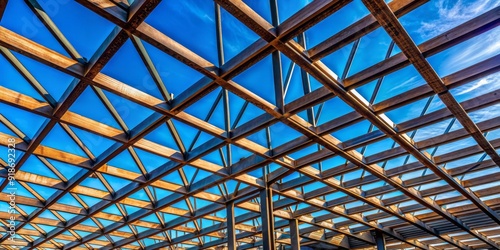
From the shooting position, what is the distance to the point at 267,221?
19.4 meters

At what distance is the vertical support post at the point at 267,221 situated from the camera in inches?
741

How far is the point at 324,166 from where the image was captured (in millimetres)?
19219

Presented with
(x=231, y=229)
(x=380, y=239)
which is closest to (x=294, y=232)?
(x=231, y=229)

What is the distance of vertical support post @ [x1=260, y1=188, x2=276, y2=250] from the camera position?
61.8 feet

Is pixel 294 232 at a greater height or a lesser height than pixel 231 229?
greater

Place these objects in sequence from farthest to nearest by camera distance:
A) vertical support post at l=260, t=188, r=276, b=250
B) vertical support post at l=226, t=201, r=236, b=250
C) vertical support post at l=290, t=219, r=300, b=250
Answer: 1. vertical support post at l=290, t=219, r=300, b=250
2. vertical support post at l=226, t=201, r=236, b=250
3. vertical support post at l=260, t=188, r=276, b=250

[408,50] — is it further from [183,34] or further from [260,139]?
[260,139]

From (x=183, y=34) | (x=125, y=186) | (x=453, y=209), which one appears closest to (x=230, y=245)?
(x=125, y=186)

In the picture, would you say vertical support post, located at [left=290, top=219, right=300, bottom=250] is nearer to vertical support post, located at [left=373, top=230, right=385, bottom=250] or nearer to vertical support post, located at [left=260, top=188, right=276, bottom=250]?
vertical support post, located at [left=260, top=188, right=276, bottom=250]

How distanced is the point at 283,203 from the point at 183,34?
15.5 metres

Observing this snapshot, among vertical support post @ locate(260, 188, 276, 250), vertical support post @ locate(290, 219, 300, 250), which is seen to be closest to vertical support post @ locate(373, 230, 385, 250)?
vertical support post @ locate(290, 219, 300, 250)

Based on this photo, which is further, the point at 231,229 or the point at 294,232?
the point at 294,232

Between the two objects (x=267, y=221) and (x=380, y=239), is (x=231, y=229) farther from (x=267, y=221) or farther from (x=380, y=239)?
(x=380, y=239)

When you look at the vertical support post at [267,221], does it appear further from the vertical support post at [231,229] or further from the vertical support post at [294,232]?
the vertical support post at [294,232]
